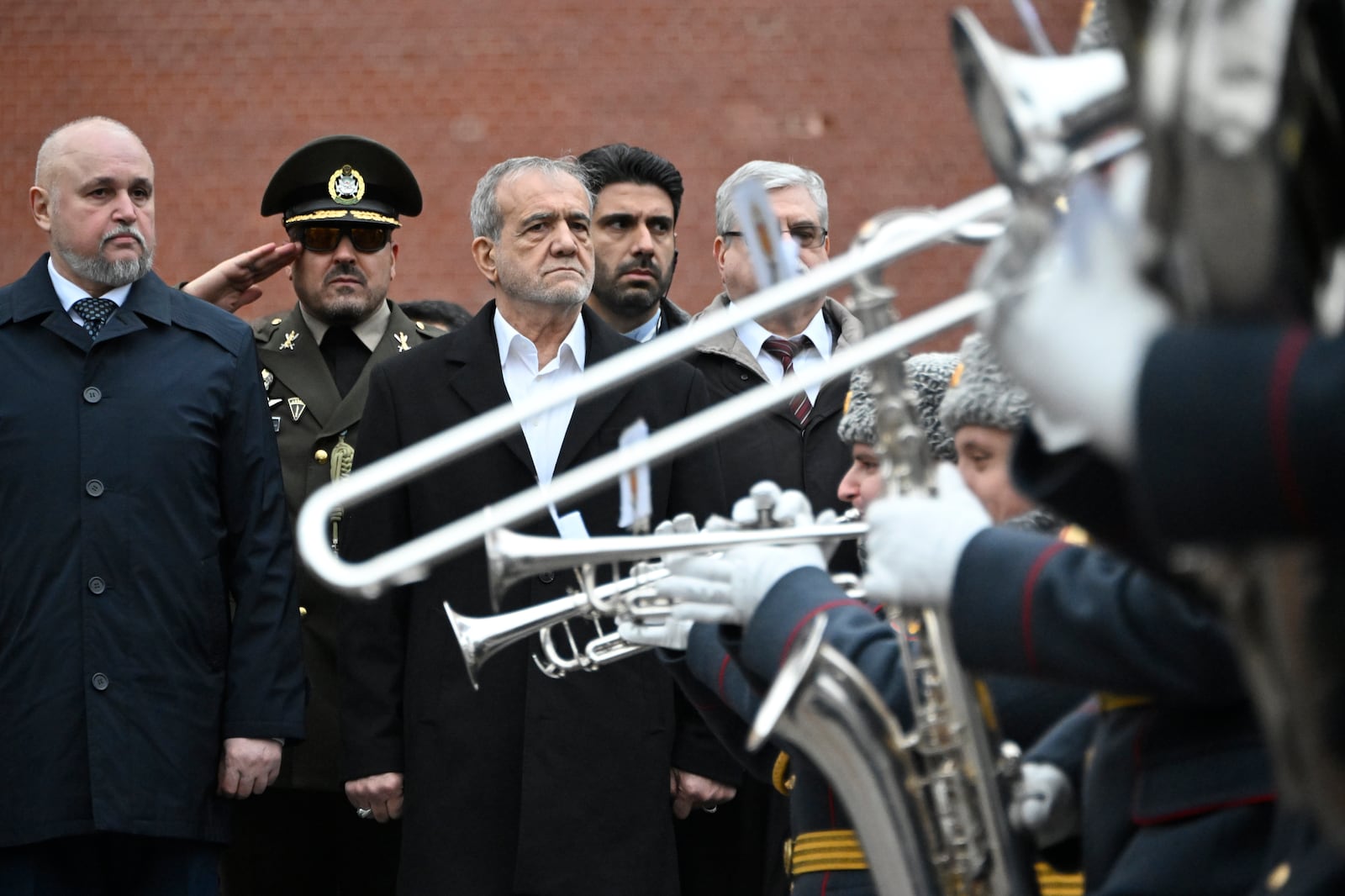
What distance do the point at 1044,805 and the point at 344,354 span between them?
11.0 feet

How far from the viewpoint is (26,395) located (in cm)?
429

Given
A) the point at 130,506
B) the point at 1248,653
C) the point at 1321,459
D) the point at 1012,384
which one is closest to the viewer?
the point at 1321,459

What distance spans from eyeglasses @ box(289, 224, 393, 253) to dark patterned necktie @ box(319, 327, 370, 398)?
0.84ft

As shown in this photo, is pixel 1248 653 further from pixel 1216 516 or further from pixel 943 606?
pixel 943 606

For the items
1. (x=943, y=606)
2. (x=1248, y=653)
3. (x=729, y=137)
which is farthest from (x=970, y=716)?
(x=729, y=137)

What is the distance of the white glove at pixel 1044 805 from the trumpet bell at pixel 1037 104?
37.8 inches

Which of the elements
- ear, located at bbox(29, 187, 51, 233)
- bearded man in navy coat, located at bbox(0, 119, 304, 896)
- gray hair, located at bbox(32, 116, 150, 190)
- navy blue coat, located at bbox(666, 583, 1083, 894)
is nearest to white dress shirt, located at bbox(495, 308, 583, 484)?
bearded man in navy coat, located at bbox(0, 119, 304, 896)

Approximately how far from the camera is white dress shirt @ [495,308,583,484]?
4504 millimetres

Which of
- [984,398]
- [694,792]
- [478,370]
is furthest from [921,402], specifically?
[478,370]

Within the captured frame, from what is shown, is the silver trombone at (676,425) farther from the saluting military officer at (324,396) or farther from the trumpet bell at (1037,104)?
the saluting military officer at (324,396)

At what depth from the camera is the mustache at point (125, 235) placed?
4.56m

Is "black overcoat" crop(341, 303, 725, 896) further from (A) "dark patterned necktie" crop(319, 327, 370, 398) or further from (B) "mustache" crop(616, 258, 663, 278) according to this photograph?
(B) "mustache" crop(616, 258, 663, 278)

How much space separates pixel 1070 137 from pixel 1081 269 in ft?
0.55

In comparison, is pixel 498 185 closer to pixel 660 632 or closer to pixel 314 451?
pixel 314 451
